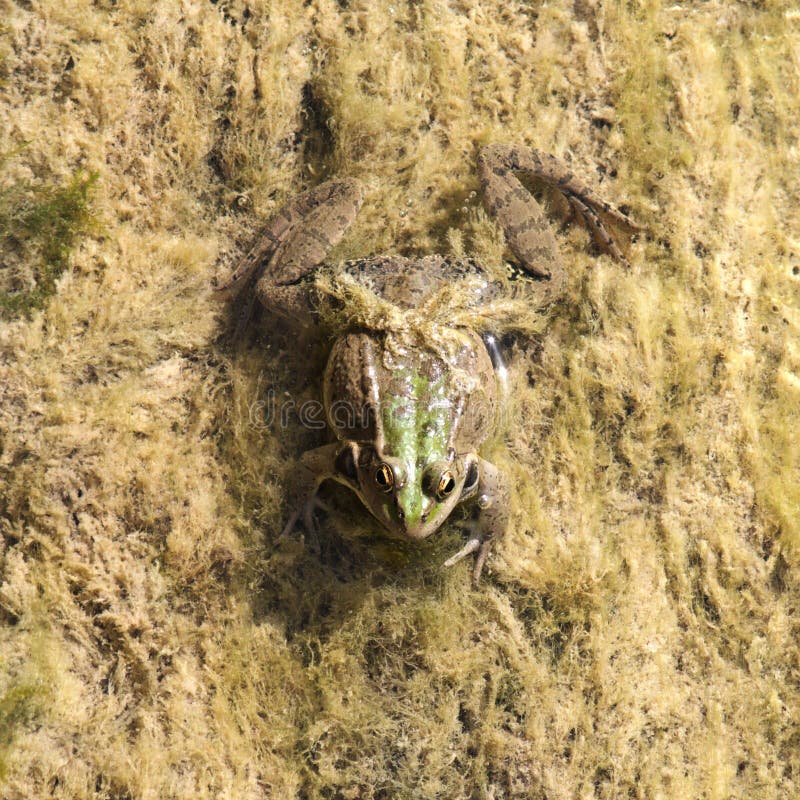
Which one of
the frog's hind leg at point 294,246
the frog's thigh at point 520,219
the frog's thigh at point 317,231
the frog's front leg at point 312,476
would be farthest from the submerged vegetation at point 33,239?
the frog's thigh at point 520,219

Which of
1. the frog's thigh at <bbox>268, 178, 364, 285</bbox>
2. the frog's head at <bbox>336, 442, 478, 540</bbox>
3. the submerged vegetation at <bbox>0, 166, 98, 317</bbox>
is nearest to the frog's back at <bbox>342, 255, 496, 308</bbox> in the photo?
the frog's thigh at <bbox>268, 178, 364, 285</bbox>

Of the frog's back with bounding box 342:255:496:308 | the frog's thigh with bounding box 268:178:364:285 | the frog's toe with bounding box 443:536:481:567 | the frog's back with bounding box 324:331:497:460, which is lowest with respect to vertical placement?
the frog's toe with bounding box 443:536:481:567

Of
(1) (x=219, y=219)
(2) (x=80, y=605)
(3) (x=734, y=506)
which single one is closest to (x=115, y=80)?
(1) (x=219, y=219)

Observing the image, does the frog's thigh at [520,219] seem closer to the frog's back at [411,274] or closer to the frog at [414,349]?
the frog at [414,349]

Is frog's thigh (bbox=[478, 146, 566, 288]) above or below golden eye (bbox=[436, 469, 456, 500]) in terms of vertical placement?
above

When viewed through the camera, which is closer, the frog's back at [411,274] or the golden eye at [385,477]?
the golden eye at [385,477]

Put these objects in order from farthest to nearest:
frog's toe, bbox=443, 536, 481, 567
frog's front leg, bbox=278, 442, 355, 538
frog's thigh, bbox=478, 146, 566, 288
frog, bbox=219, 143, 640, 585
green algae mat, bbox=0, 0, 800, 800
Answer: frog's thigh, bbox=478, 146, 566, 288, frog's toe, bbox=443, 536, 481, 567, green algae mat, bbox=0, 0, 800, 800, frog's front leg, bbox=278, 442, 355, 538, frog, bbox=219, 143, 640, 585

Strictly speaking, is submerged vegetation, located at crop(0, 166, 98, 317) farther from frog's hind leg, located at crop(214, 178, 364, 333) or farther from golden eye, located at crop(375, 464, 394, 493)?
golden eye, located at crop(375, 464, 394, 493)
